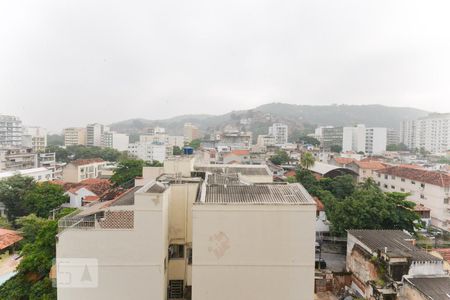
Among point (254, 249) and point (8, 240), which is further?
point (8, 240)

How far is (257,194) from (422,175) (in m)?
26.8

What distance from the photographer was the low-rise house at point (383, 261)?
12.7m

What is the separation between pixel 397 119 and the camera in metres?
169

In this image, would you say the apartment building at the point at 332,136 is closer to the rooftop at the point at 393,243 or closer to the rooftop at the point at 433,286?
the rooftop at the point at 393,243

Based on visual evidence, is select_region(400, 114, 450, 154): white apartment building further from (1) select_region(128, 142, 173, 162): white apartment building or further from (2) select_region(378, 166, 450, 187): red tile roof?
(1) select_region(128, 142, 173, 162): white apartment building

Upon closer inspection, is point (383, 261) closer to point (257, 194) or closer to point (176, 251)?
point (257, 194)

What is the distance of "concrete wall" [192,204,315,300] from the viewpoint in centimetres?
934

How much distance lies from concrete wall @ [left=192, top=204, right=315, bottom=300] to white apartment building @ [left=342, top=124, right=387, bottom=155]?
7436 cm

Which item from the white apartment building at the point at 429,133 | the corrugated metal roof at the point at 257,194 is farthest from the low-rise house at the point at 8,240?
the white apartment building at the point at 429,133

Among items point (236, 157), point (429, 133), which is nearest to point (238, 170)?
point (236, 157)

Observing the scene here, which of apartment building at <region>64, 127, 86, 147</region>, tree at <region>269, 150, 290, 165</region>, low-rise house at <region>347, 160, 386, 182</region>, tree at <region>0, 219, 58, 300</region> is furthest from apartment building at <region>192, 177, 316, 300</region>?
apartment building at <region>64, 127, 86, 147</region>

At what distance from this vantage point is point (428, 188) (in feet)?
92.4

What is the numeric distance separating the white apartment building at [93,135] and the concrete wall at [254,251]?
9583cm

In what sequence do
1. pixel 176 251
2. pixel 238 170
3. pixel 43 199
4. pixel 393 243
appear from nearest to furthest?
1. pixel 176 251
2. pixel 393 243
3. pixel 238 170
4. pixel 43 199
